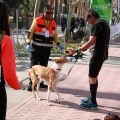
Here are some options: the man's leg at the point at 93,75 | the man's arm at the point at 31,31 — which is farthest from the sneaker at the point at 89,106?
the man's arm at the point at 31,31

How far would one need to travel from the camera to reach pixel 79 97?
661 centimetres

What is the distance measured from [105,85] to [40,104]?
2558 millimetres

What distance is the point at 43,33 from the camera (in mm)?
6727

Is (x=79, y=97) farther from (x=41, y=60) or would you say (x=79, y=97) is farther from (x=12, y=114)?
(x=12, y=114)

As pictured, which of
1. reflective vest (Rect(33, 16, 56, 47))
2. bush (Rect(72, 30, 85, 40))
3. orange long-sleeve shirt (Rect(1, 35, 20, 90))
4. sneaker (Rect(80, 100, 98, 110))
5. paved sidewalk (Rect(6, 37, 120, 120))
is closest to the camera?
orange long-sleeve shirt (Rect(1, 35, 20, 90))

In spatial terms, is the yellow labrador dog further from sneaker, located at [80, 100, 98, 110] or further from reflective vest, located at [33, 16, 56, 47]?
reflective vest, located at [33, 16, 56, 47]

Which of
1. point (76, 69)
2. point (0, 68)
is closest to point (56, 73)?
point (0, 68)

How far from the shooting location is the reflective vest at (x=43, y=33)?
21.8ft

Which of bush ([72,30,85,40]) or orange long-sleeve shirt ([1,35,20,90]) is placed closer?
orange long-sleeve shirt ([1,35,20,90])

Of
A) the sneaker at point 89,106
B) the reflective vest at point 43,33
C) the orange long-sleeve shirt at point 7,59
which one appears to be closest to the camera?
the orange long-sleeve shirt at point 7,59

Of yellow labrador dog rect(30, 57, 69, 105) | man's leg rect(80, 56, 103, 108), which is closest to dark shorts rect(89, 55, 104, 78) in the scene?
man's leg rect(80, 56, 103, 108)

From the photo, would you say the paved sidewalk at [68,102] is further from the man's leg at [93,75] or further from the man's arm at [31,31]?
the man's arm at [31,31]

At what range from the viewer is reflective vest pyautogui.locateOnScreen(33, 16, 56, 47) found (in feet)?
21.8

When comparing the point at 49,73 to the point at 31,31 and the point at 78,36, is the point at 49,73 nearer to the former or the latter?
the point at 31,31
